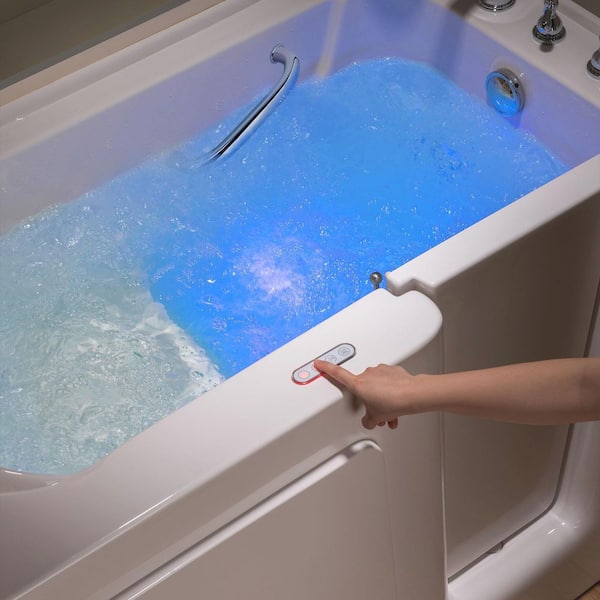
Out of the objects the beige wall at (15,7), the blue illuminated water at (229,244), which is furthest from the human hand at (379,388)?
the beige wall at (15,7)

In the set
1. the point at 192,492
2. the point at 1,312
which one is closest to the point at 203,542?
the point at 192,492

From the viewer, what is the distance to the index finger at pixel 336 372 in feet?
3.29

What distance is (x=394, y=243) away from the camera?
153cm

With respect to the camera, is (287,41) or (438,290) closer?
(438,290)

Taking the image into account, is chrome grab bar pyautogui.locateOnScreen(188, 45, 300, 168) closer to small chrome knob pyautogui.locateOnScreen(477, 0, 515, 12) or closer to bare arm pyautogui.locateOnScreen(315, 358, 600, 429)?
small chrome knob pyautogui.locateOnScreen(477, 0, 515, 12)

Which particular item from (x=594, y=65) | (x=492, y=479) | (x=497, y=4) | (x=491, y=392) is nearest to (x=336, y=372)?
(x=491, y=392)

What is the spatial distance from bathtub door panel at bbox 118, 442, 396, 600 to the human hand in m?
0.08

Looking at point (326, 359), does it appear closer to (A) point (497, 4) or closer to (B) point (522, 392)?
(B) point (522, 392)

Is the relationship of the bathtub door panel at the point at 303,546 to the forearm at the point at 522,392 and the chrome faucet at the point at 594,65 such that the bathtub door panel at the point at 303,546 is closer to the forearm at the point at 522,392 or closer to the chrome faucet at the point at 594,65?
the forearm at the point at 522,392

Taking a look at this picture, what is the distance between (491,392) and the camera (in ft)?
3.19

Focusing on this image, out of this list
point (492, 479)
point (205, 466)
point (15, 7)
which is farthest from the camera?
point (15, 7)

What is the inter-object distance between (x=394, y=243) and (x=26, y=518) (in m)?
0.78

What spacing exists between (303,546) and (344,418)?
176mm

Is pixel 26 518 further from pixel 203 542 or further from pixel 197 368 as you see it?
pixel 197 368
